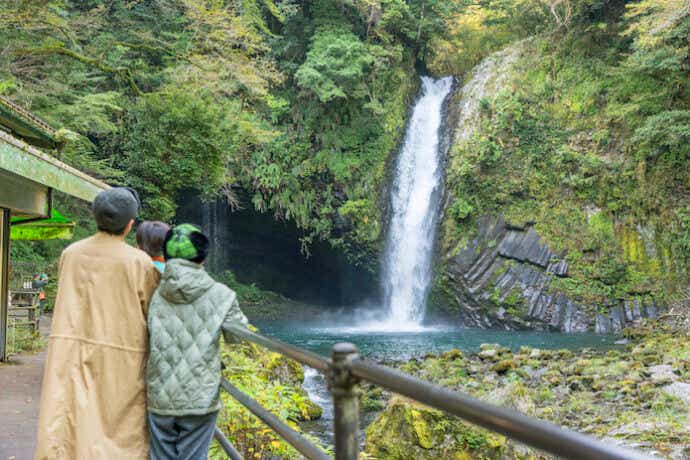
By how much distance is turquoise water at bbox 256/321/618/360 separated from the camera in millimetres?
13891

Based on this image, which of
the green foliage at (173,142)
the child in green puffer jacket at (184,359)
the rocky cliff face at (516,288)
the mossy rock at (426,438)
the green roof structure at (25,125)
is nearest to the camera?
the child in green puffer jacket at (184,359)

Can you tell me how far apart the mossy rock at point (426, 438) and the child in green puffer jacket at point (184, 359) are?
3.56 metres

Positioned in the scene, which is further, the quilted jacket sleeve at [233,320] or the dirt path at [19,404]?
the dirt path at [19,404]

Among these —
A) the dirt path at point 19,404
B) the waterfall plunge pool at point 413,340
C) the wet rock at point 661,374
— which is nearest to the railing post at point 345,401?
the dirt path at point 19,404

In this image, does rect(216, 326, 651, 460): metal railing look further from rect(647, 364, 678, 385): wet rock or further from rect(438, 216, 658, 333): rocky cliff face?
rect(438, 216, 658, 333): rocky cliff face

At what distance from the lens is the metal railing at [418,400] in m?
0.86

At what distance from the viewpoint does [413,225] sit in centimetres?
2038

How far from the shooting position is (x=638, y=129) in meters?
16.1

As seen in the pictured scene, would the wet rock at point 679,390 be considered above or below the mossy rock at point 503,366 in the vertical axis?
above

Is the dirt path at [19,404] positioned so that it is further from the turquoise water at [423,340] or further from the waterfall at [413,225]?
the waterfall at [413,225]

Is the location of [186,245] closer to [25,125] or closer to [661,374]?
[25,125]

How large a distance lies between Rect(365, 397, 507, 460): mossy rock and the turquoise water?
22.1 ft

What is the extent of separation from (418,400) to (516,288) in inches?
684

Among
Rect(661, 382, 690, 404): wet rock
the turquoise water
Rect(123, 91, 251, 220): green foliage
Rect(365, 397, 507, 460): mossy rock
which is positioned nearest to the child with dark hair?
Rect(365, 397, 507, 460): mossy rock
